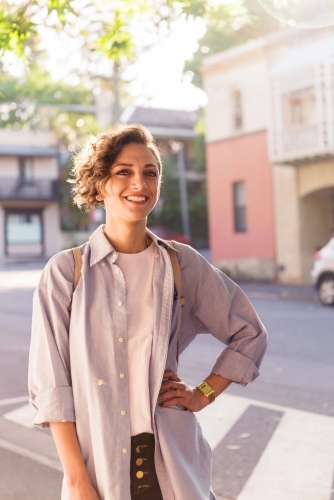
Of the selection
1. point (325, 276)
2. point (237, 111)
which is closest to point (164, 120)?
point (237, 111)

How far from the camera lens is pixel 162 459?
243 cm

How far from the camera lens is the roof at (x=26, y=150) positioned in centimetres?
4997

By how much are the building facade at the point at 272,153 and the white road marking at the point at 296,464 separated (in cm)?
1730

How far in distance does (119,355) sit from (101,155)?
2.18ft

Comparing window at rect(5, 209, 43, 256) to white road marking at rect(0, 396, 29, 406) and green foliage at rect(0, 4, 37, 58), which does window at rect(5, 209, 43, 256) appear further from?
green foliage at rect(0, 4, 37, 58)

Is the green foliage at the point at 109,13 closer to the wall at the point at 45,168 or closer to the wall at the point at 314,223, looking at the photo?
the wall at the point at 314,223

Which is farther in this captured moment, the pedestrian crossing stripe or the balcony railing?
the balcony railing

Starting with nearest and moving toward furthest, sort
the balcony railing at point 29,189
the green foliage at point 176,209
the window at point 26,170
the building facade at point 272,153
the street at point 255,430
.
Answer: the street at point 255,430, the building facade at point 272,153, the green foliage at point 176,209, the balcony railing at point 29,189, the window at point 26,170

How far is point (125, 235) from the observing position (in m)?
2.60

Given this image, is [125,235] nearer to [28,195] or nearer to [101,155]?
[101,155]

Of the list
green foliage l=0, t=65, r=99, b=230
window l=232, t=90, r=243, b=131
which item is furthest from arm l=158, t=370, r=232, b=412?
green foliage l=0, t=65, r=99, b=230

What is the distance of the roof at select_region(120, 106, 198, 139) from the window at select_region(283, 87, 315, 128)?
25095 mm

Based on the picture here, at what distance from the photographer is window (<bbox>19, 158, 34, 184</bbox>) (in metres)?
51.0

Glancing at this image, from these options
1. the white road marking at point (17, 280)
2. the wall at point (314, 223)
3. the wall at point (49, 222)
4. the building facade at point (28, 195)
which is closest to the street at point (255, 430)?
the wall at point (314, 223)
